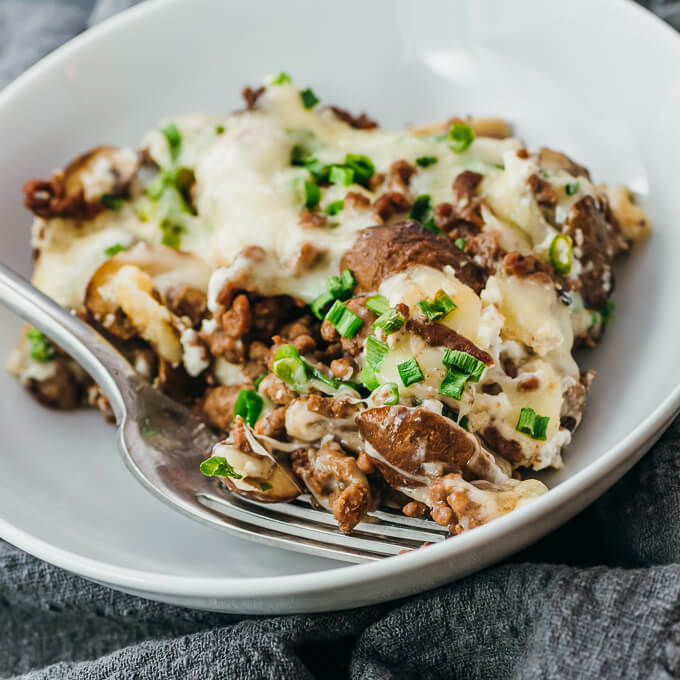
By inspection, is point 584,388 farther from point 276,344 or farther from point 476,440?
point 276,344

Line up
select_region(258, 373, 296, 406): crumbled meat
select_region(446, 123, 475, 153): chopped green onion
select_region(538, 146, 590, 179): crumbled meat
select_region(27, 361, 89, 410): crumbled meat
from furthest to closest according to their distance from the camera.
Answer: select_region(27, 361, 89, 410): crumbled meat, select_region(446, 123, 475, 153): chopped green onion, select_region(538, 146, 590, 179): crumbled meat, select_region(258, 373, 296, 406): crumbled meat

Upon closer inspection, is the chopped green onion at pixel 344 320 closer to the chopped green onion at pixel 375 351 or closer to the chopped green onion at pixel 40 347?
the chopped green onion at pixel 375 351

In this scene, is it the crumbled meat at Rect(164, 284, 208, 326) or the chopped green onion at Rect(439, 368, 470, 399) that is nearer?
the chopped green onion at Rect(439, 368, 470, 399)

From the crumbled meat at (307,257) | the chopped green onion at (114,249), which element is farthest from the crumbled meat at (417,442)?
the chopped green onion at (114,249)

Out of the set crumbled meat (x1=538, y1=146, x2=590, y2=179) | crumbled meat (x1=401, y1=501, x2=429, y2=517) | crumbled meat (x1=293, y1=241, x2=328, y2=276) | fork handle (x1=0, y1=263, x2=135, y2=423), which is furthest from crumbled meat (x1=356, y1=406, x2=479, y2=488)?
crumbled meat (x1=538, y1=146, x2=590, y2=179)

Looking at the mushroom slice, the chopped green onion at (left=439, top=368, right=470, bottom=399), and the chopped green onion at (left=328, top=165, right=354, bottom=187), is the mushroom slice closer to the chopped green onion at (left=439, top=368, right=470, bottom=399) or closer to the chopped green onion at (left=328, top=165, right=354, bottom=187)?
the chopped green onion at (left=439, top=368, right=470, bottom=399)

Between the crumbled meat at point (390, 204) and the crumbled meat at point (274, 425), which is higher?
the crumbled meat at point (390, 204)
